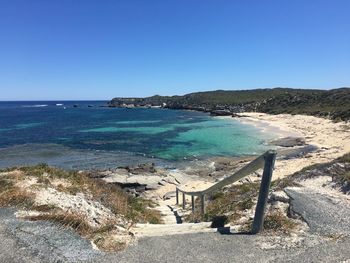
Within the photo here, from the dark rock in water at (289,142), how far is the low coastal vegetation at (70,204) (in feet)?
Answer: 107

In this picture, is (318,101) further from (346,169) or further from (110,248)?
(110,248)

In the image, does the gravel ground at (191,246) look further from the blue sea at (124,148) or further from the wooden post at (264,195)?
the blue sea at (124,148)

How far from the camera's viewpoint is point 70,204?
8.78m

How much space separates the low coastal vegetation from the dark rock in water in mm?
32678

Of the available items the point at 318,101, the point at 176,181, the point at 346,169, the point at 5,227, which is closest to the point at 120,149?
the point at 176,181

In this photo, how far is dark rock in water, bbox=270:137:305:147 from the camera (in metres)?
Result: 41.3

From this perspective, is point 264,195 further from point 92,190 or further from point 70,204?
point 92,190

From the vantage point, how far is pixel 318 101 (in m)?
88.2

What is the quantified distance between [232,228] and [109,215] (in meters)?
3.34

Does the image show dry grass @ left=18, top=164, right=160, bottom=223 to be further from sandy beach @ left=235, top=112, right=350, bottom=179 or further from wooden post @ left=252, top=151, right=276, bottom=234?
sandy beach @ left=235, top=112, right=350, bottom=179

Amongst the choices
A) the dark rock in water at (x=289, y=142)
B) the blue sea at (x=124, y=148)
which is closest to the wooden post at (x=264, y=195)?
the blue sea at (x=124, y=148)

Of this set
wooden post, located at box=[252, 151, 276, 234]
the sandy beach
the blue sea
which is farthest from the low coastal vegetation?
the blue sea

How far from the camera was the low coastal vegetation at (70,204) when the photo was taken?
21.6 ft

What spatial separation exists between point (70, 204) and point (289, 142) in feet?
123
